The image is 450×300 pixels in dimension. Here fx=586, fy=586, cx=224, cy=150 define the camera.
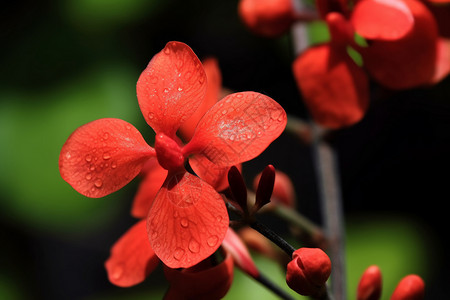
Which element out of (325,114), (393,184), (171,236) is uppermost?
(171,236)

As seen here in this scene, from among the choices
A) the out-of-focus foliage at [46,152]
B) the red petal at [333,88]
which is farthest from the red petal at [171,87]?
the out-of-focus foliage at [46,152]

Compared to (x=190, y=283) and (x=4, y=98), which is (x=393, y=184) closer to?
(x=4, y=98)

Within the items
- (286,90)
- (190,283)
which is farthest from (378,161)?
(190,283)

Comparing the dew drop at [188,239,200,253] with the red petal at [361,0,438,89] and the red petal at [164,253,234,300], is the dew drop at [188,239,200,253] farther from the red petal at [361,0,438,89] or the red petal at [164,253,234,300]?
the red petal at [361,0,438,89]

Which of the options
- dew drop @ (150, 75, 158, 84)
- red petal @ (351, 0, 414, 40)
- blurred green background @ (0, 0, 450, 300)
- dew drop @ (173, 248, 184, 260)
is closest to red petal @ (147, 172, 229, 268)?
dew drop @ (173, 248, 184, 260)

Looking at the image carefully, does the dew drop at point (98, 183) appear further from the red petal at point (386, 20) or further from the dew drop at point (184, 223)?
the red petal at point (386, 20)

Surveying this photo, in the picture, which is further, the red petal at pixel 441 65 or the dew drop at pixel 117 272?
the red petal at pixel 441 65
